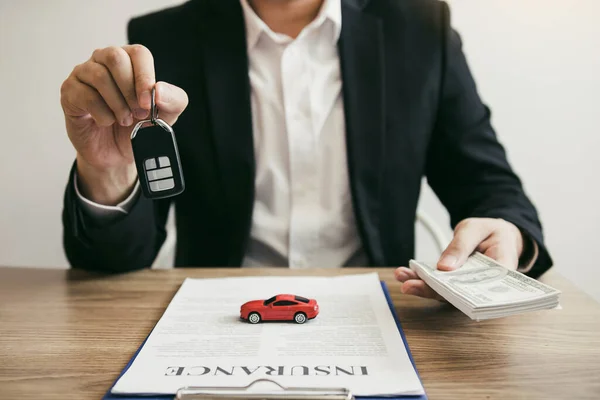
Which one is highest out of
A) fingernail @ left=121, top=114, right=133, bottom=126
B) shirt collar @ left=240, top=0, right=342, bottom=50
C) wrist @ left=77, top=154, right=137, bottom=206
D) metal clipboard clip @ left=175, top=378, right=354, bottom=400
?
shirt collar @ left=240, top=0, right=342, bottom=50

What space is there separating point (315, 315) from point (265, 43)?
64cm

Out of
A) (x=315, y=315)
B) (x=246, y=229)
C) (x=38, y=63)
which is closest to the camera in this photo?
(x=315, y=315)

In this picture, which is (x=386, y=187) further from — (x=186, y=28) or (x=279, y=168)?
(x=186, y=28)

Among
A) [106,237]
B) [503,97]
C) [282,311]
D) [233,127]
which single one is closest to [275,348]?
[282,311]

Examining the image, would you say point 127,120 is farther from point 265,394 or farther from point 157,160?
point 265,394

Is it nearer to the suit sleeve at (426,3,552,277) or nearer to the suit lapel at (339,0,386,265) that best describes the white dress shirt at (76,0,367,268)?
the suit lapel at (339,0,386,265)

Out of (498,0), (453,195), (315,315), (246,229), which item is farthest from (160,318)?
(498,0)

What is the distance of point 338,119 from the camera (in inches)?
39.1

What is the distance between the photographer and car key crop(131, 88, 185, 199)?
Result: 0.57 metres

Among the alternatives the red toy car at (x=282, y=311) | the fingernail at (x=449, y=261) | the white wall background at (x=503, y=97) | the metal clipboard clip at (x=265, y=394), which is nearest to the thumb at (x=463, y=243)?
the fingernail at (x=449, y=261)

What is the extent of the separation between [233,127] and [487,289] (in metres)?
0.55

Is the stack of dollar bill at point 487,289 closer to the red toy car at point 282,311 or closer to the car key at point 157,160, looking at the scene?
the red toy car at point 282,311

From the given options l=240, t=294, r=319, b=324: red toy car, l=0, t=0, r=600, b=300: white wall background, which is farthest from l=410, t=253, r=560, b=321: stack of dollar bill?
l=0, t=0, r=600, b=300: white wall background

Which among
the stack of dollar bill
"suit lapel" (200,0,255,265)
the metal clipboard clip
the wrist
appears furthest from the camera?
"suit lapel" (200,0,255,265)
